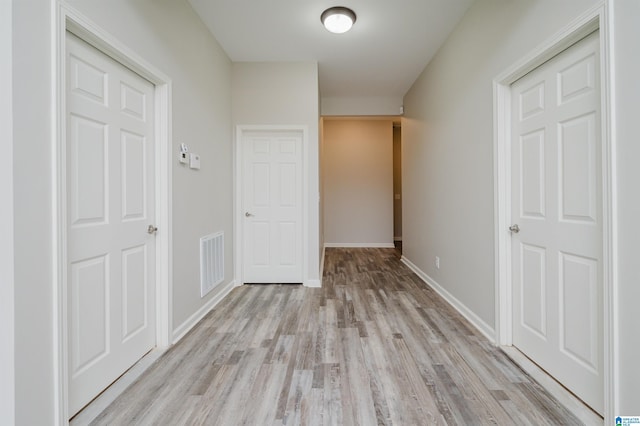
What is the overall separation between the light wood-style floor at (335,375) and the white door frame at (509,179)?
31 cm

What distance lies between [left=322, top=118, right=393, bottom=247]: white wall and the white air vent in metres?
3.90

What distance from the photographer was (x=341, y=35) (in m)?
3.07

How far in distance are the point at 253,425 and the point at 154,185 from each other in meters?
1.67

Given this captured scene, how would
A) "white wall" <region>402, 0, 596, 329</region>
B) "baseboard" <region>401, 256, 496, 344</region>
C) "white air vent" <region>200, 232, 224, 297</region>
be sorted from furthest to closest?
"white air vent" <region>200, 232, 224, 297</region> < "baseboard" <region>401, 256, 496, 344</region> < "white wall" <region>402, 0, 596, 329</region>

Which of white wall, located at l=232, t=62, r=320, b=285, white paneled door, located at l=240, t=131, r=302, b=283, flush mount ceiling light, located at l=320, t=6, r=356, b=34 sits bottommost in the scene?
white paneled door, located at l=240, t=131, r=302, b=283

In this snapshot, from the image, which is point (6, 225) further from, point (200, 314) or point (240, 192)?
point (240, 192)

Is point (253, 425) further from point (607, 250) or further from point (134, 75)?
point (134, 75)

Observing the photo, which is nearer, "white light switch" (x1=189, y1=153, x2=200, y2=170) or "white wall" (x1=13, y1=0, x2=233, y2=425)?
"white wall" (x1=13, y1=0, x2=233, y2=425)

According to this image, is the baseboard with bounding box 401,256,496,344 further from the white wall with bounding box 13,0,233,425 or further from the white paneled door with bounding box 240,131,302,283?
the white wall with bounding box 13,0,233,425

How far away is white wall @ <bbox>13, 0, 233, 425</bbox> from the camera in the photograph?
1.17 metres

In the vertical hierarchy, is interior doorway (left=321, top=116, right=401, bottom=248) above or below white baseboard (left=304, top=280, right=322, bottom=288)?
above

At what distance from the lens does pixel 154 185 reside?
2.17 m

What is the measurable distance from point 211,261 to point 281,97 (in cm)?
210

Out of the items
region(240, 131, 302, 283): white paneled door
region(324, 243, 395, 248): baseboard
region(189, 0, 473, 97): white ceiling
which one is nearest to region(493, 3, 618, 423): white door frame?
region(189, 0, 473, 97): white ceiling
